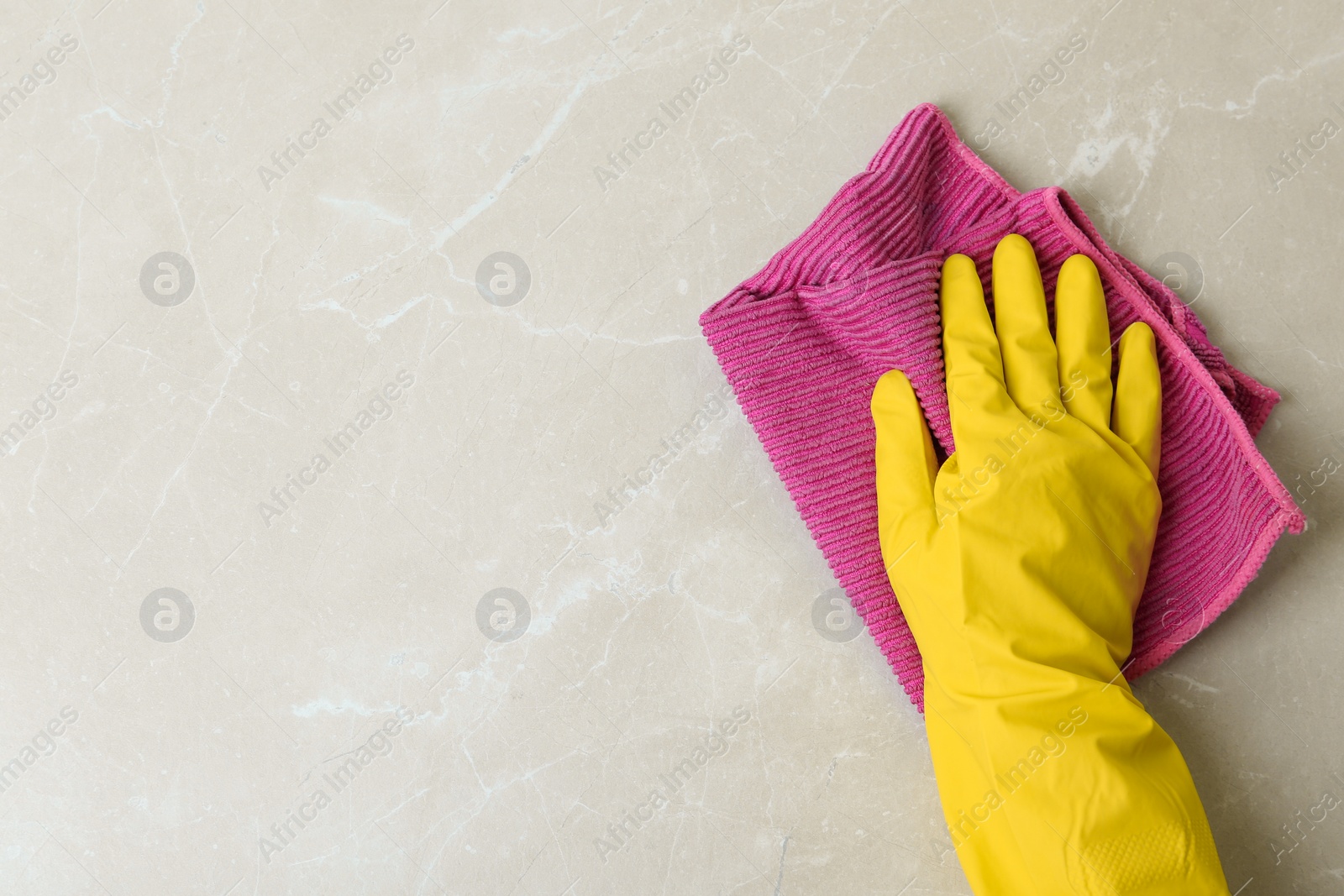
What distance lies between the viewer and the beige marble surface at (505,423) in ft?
3.44

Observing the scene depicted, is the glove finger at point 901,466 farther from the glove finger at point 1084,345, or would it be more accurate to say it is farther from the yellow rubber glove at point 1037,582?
the glove finger at point 1084,345

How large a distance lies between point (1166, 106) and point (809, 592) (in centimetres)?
75

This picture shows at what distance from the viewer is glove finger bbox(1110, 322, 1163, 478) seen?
99 centimetres

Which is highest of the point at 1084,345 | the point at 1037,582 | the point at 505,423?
the point at 505,423

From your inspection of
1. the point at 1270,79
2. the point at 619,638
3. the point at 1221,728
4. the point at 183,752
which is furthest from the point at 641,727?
the point at 1270,79

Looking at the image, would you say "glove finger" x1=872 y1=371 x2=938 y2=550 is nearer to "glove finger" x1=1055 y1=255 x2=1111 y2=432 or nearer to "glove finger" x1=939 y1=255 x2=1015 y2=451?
"glove finger" x1=939 y1=255 x2=1015 y2=451

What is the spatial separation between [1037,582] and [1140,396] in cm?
26

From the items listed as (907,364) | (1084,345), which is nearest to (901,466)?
(907,364)

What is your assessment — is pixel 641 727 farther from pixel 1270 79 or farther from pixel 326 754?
pixel 1270 79

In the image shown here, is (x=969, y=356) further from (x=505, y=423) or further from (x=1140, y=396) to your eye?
(x=505, y=423)

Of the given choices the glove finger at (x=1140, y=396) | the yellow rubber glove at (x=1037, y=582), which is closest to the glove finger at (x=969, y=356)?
the yellow rubber glove at (x=1037, y=582)

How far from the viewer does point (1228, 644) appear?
3.40 ft

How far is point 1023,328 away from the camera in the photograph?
1010 millimetres

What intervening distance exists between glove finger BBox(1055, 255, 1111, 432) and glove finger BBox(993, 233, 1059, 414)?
15 mm
